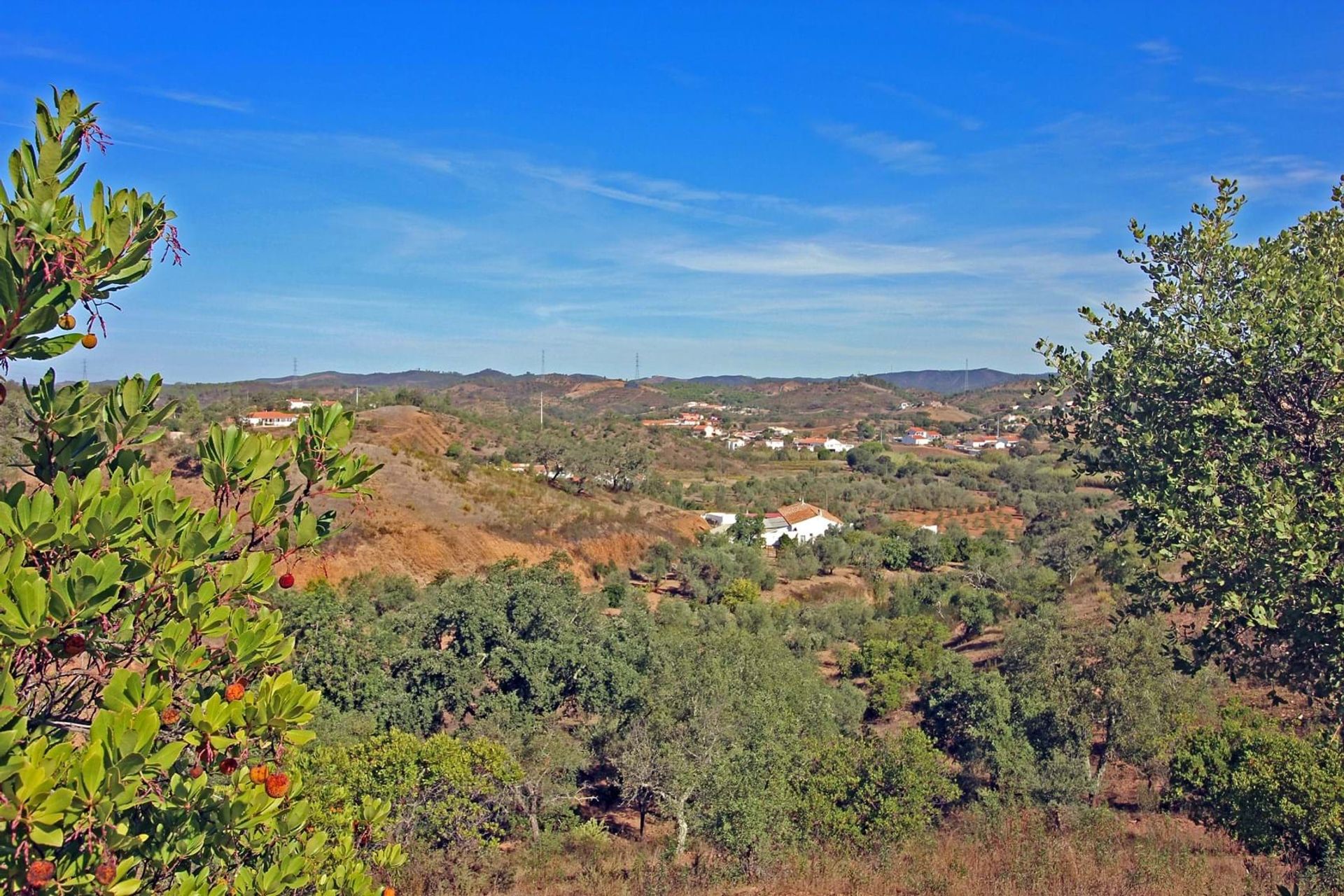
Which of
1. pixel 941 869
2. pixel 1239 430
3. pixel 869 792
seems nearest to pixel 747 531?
pixel 869 792

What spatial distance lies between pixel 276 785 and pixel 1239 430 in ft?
18.8

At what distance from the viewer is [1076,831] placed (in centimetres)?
980

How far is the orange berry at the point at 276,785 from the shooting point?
2.77m

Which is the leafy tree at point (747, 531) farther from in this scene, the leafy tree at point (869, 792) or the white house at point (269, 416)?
the leafy tree at point (869, 792)

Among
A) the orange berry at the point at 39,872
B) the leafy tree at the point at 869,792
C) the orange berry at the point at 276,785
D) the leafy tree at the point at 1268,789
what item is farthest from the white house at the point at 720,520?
the orange berry at the point at 39,872

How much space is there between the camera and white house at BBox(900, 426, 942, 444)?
96.1 meters

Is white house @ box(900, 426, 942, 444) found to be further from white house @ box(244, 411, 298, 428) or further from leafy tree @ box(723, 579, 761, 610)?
leafy tree @ box(723, 579, 761, 610)

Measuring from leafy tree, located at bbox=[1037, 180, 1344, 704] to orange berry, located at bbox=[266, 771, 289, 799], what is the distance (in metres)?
4.93

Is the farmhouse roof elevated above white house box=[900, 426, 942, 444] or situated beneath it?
situated beneath

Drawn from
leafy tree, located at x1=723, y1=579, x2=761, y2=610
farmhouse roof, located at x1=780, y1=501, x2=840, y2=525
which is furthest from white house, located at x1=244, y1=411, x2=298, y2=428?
leafy tree, located at x1=723, y1=579, x2=761, y2=610

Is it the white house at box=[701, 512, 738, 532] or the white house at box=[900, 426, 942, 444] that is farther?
the white house at box=[900, 426, 942, 444]

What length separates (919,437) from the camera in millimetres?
96812

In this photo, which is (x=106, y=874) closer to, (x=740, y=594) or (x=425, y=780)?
(x=425, y=780)

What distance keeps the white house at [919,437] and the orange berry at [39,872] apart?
3833 inches
